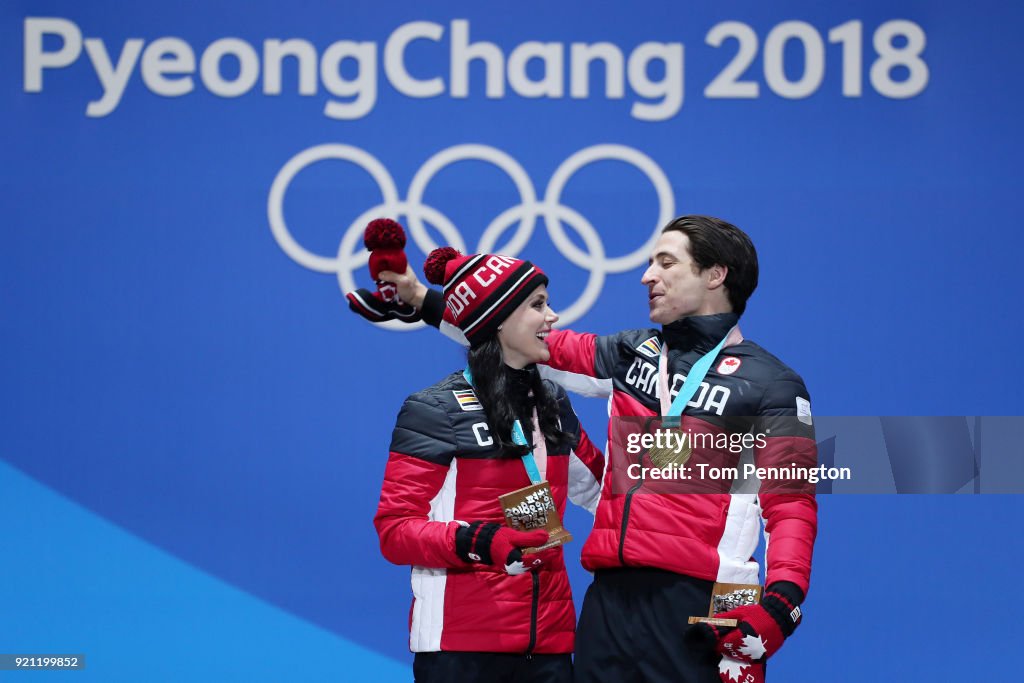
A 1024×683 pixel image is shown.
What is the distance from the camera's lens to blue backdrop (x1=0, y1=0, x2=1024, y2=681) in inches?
194

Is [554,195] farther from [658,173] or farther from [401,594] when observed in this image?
[401,594]

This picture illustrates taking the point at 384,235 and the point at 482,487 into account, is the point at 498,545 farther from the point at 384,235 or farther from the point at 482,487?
the point at 384,235

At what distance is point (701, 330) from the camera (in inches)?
124

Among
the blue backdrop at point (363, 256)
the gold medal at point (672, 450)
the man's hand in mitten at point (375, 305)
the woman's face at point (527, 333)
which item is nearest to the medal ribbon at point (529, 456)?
the woman's face at point (527, 333)

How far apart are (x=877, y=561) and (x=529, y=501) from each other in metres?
2.31

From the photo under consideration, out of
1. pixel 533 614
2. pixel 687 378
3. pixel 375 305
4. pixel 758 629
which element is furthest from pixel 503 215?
pixel 758 629

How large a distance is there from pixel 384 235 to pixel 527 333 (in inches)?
21.2

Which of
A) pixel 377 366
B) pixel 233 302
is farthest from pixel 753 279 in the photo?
pixel 233 302

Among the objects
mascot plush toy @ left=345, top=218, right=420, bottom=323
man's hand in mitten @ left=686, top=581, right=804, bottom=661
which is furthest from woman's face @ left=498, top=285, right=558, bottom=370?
man's hand in mitten @ left=686, top=581, right=804, bottom=661

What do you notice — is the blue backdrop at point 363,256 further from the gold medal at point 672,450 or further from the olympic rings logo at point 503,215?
the gold medal at point 672,450

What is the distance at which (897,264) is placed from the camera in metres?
4.95

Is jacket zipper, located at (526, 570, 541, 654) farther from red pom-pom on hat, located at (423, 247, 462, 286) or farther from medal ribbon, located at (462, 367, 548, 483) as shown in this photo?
red pom-pom on hat, located at (423, 247, 462, 286)

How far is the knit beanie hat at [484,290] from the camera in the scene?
3330 millimetres

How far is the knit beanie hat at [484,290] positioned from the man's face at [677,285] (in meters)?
0.32
